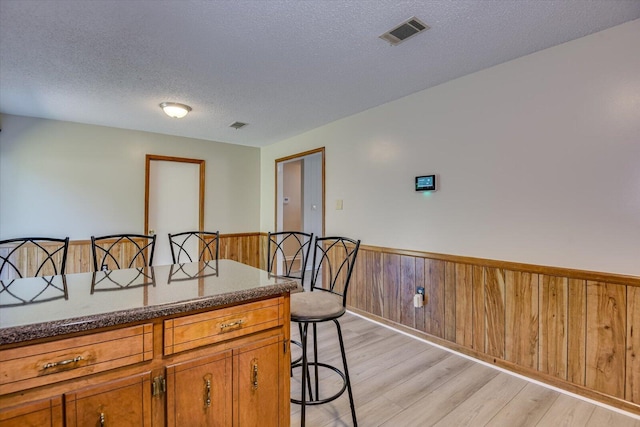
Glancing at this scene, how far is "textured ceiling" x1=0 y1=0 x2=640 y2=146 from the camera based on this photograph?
1.73 metres

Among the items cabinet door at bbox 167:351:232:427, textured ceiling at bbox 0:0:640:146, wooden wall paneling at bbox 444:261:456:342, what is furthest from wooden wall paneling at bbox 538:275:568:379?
cabinet door at bbox 167:351:232:427

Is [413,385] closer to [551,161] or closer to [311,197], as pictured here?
[551,161]

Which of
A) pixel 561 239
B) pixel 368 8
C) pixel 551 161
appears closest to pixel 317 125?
pixel 368 8

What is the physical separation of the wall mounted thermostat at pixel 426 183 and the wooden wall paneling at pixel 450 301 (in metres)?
0.68

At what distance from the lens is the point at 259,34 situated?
77.4 inches

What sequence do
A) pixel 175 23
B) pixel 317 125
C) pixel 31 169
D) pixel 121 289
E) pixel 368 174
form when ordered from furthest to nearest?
1. pixel 317 125
2. pixel 31 169
3. pixel 368 174
4. pixel 175 23
5. pixel 121 289

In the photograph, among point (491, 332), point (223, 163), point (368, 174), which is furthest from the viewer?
point (223, 163)

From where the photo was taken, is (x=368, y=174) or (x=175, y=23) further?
(x=368, y=174)

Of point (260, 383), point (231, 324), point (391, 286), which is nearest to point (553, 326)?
point (391, 286)

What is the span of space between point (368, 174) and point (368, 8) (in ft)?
6.01

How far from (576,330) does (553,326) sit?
122 millimetres

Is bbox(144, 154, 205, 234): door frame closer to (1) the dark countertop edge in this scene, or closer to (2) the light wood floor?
(2) the light wood floor

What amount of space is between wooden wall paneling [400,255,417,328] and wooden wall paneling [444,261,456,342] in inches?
12.5

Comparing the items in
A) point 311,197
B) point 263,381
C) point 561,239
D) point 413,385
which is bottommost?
point 413,385
